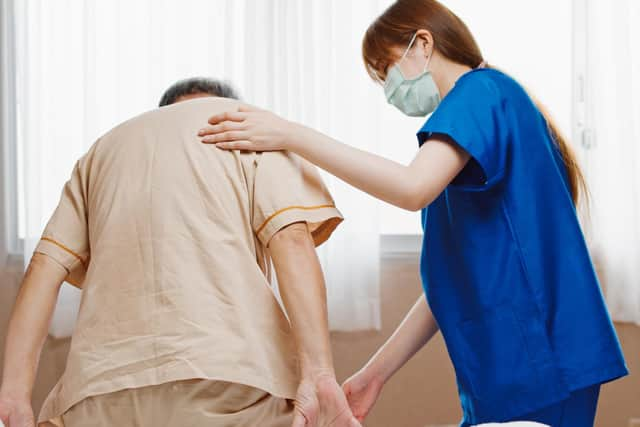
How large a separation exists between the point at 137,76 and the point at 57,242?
4.13 feet

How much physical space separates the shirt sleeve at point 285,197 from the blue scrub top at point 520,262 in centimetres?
23

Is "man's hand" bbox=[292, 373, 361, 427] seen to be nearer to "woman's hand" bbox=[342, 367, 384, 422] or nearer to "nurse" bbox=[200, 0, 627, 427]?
"nurse" bbox=[200, 0, 627, 427]

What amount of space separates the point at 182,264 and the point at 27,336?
1.12 ft

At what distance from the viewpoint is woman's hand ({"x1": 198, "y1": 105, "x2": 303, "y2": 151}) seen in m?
1.25

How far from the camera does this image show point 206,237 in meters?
1.20

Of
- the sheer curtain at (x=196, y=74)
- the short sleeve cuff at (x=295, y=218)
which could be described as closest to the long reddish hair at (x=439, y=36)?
the short sleeve cuff at (x=295, y=218)

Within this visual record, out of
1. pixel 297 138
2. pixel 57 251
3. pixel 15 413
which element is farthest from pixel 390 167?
pixel 15 413

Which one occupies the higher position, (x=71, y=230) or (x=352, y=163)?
(x=352, y=163)

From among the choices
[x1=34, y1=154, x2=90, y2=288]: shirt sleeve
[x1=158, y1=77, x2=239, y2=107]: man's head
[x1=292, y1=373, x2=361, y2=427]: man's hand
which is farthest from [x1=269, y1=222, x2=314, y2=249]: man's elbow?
[x1=158, y1=77, x2=239, y2=107]: man's head

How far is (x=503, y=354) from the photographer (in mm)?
1344

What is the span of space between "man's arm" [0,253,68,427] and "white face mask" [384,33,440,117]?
0.74 meters

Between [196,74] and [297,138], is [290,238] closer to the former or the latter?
[297,138]

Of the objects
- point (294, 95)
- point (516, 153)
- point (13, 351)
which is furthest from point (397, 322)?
point (13, 351)

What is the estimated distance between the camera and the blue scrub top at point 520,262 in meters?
1.31
